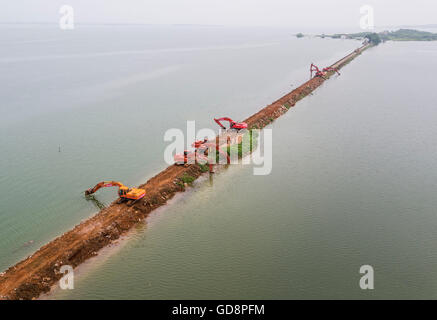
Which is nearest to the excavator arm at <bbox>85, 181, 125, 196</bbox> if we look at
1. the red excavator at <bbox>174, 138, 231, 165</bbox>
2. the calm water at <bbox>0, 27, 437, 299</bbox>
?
the calm water at <bbox>0, 27, 437, 299</bbox>

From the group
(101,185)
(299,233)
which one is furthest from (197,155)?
(299,233)

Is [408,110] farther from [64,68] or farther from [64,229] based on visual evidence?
[64,68]

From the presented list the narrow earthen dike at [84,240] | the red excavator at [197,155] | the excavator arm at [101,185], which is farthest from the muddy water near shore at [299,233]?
the excavator arm at [101,185]

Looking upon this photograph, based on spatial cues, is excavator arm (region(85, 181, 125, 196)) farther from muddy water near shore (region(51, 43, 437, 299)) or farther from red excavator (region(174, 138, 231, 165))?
red excavator (region(174, 138, 231, 165))

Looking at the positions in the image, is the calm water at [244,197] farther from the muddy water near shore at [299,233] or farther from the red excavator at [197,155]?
the red excavator at [197,155]

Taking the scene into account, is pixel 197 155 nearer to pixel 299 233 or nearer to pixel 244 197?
pixel 244 197

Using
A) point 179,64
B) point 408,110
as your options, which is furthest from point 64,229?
point 179,64
